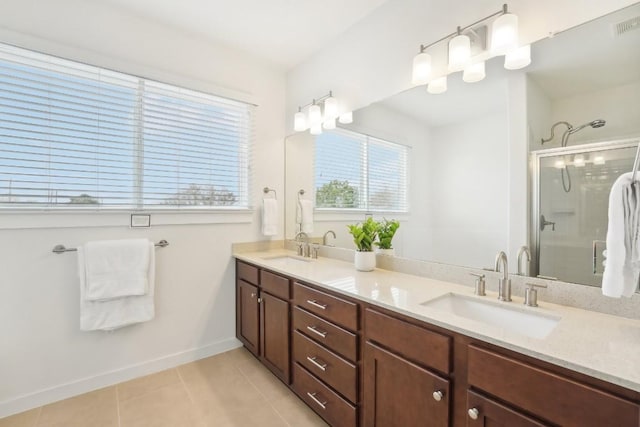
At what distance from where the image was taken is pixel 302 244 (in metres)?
2.70

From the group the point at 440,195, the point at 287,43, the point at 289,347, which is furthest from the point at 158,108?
the point at 440,195

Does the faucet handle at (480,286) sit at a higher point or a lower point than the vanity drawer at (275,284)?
higher

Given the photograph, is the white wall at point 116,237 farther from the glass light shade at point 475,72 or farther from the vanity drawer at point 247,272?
the glass light shade at point 475,72

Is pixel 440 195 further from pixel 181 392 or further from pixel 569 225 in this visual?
pixel 181 392

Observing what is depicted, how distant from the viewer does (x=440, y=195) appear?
182 cm

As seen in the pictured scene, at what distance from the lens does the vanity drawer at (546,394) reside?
29.8 inches

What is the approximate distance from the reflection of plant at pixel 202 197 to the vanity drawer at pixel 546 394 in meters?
2.18

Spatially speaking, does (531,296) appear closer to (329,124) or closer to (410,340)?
(410,340)

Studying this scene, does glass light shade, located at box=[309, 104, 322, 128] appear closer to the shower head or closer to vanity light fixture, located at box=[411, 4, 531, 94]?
vanity light fixture, located at box=[411, 4, 531, 94]

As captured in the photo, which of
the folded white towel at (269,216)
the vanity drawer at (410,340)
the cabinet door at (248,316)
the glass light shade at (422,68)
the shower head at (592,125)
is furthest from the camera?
the folded white towel at (269,216)

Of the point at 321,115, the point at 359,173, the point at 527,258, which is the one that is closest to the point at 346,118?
the point at 321,115

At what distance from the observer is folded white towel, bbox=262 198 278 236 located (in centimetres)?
274

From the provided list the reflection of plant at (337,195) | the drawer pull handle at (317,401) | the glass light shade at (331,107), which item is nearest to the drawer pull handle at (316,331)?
the drawer pull handle at (317,401)

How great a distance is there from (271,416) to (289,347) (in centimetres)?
39
